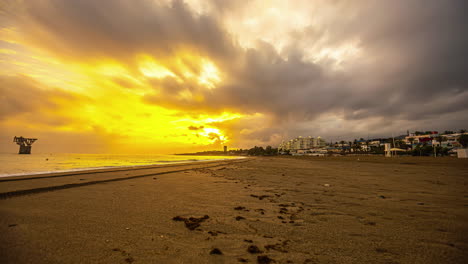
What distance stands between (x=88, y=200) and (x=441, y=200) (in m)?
11.2

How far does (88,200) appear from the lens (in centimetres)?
587

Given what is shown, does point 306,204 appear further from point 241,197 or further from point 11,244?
point 11,244

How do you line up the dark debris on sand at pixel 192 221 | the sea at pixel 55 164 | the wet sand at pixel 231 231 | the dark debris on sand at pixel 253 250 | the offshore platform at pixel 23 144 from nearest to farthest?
the wet sand at pixel 231 231, the dark debris on sand at pixel 253 250, the dark debris on sand at pixel 192 221, the sea at pixel 55 164, the offshore platform at pixel 23 144

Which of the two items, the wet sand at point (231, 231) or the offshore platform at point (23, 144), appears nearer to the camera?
the wet sand at point (231, 231)

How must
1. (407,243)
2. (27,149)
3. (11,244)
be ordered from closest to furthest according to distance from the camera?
(11,244) < (407,243) < (27,149)

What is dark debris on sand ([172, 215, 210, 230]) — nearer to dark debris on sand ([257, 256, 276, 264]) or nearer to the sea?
dark debris on sand ([257, 256, 276, 264])

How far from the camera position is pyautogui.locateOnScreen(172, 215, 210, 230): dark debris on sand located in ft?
12.3

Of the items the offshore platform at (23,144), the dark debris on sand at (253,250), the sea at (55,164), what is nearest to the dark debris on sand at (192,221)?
the dark debris on sand at (253,250)

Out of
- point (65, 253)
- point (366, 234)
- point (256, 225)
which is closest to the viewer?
point (65, 253)

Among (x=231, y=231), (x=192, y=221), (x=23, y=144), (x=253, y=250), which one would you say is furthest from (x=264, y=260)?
(x=23, y=144)

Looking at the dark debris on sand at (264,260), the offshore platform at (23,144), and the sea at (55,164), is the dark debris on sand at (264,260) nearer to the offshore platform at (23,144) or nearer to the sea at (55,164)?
the sea at (55,164)

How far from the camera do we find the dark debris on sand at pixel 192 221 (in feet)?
12.3

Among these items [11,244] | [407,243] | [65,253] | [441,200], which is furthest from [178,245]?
[441,200]

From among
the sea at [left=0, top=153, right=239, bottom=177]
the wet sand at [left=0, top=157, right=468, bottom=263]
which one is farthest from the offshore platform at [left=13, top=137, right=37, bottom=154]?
the wet sand at [left=0, top=157, right=468, bottom=263]
